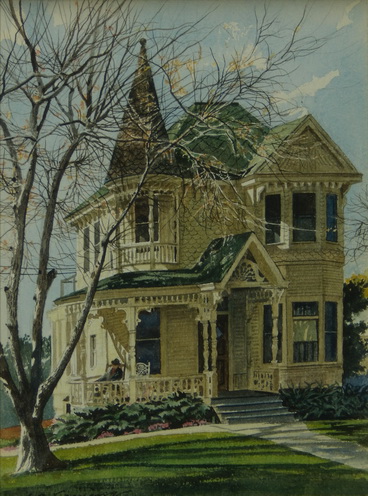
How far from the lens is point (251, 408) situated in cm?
1545

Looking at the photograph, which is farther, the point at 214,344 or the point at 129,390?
the point at 214,344

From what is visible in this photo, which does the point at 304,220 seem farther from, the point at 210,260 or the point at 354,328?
the point at 354,328

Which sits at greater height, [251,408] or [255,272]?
[255,272]

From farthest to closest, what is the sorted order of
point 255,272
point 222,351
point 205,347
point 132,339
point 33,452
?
point 222,351, point 255,272, point 205,347, point 132,339, point 33,452

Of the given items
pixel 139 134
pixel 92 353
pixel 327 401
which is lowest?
pixel 327 401

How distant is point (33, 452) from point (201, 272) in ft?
15.3

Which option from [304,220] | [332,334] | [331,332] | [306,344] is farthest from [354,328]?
[304,220]

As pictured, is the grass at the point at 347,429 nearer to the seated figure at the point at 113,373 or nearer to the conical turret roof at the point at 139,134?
the seated figure at the point at 113,373

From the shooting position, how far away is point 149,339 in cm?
1623

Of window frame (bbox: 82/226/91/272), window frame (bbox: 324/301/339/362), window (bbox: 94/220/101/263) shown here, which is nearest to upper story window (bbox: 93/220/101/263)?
window (bbox: 94/220/101/263)

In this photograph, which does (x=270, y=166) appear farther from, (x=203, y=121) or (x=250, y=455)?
(x=250, y=455)

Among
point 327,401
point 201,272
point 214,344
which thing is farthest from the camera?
point 214,344

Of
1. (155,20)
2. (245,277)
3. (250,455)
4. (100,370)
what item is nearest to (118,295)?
(100,370)

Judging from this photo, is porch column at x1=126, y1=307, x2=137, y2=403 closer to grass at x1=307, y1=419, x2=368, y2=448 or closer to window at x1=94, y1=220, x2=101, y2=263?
window at x1=94, y1=220, x2=101, y2=263
